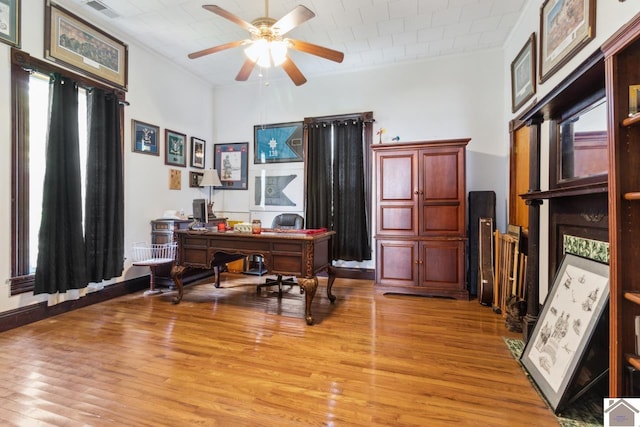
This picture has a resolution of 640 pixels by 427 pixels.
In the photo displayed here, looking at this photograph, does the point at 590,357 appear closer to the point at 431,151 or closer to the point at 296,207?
the point at 431,151

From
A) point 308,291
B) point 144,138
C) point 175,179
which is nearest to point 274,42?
point 308,291

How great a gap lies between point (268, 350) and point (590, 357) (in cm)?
203

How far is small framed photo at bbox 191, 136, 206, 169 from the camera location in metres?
4.91

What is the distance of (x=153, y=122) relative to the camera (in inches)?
164

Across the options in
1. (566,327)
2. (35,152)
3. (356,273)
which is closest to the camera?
(566,327)

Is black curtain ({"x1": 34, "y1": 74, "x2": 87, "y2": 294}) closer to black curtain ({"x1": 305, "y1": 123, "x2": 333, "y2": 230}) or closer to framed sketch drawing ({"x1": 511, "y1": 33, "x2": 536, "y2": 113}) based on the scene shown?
black curtain ({"x1": 305, "y1": 123, "x2": 333, "y2": 230})

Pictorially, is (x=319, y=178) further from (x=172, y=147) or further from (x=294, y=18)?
(x=294, y=18)

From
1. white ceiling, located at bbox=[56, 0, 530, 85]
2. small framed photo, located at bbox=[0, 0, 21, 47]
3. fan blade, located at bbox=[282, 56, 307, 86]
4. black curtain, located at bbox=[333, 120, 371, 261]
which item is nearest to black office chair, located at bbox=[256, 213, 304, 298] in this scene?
black curtain, located at bbox=[333, 120, 371, 261]

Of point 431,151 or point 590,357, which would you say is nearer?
point 590,357

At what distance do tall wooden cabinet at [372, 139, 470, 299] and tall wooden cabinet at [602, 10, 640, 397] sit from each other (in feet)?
7.34

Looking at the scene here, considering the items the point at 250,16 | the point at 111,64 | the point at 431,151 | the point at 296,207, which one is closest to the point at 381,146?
the point at 431,151

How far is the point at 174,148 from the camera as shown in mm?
4527

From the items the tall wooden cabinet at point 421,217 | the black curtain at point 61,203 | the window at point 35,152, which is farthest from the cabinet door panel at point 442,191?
the window at point 35,152

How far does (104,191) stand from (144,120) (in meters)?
1.19
